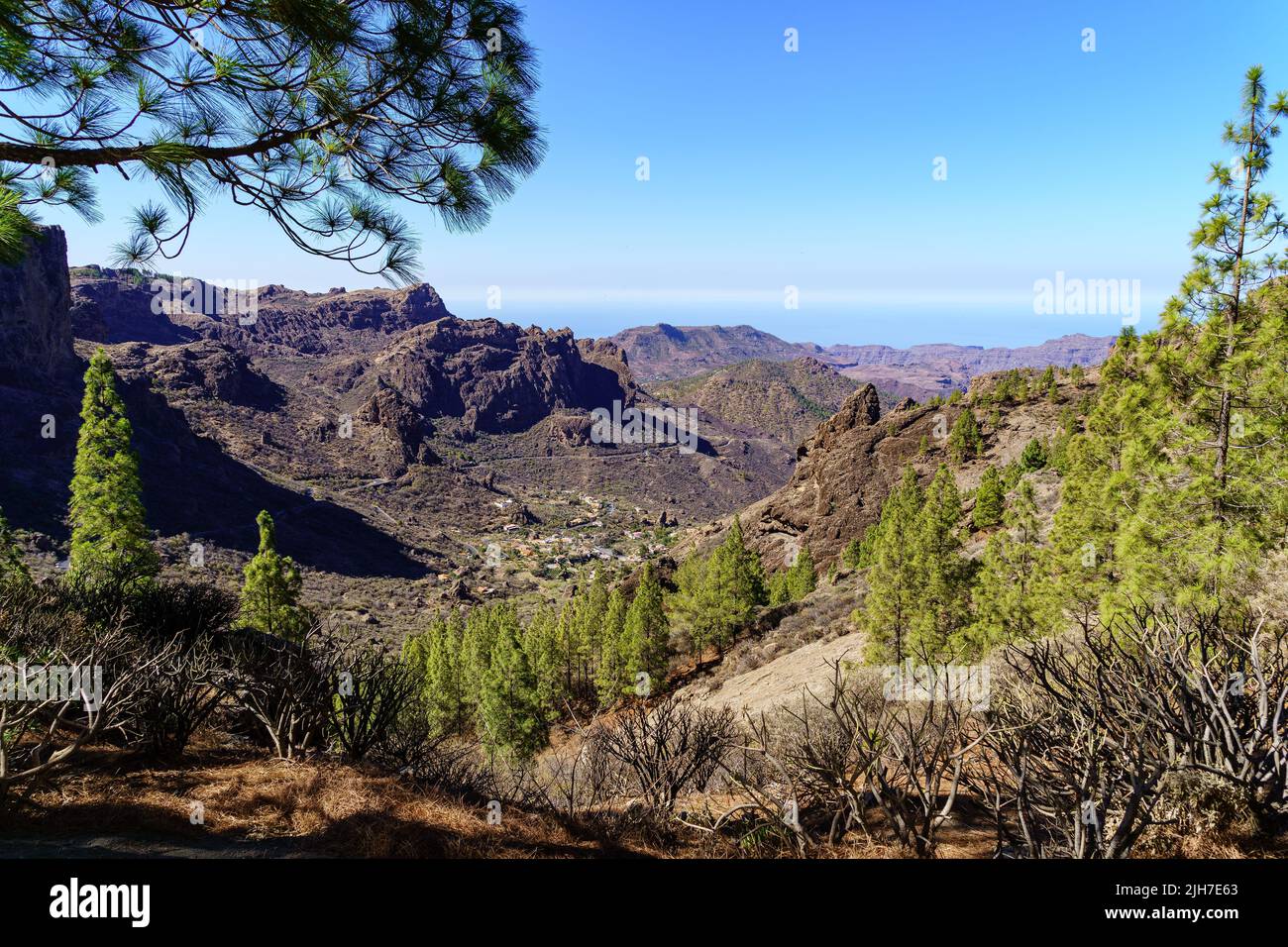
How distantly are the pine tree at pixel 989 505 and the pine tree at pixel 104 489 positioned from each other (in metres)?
40.2

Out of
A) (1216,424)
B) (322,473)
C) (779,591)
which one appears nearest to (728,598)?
(779,591)

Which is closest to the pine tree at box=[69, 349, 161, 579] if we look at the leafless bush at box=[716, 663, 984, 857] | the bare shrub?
the bare shrub

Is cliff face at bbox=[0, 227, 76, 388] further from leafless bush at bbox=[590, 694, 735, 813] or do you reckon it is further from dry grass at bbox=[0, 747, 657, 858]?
leafless bush at bbox=[590, 694, 735, 813]

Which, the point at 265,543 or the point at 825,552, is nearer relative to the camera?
the point at 265,543

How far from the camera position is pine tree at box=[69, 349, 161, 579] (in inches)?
687

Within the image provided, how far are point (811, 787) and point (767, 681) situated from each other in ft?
65.1

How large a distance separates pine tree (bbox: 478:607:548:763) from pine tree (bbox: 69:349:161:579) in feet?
41.0

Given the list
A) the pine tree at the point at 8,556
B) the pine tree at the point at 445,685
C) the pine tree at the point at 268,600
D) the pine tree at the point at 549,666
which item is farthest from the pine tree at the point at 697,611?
the pine tree at the point at 8,556

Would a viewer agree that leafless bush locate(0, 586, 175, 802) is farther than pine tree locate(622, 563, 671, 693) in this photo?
No

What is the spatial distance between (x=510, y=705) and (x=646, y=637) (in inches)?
366

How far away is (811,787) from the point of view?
5648mm

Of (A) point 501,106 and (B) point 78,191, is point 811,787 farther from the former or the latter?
(B) point 78,191

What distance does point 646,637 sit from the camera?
32031 millimetres
